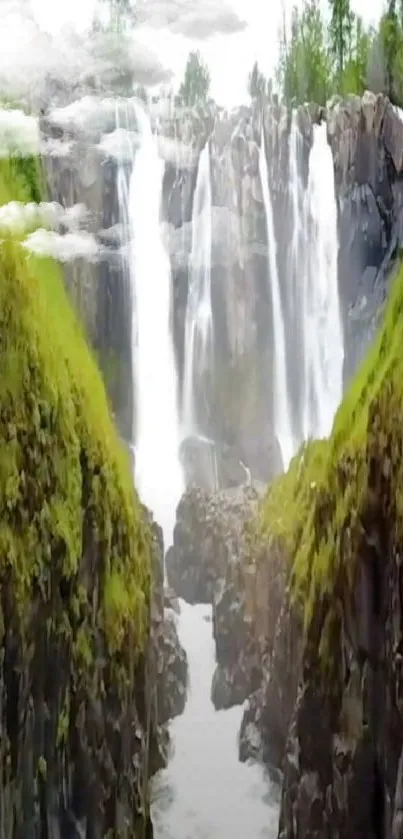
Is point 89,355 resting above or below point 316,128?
below

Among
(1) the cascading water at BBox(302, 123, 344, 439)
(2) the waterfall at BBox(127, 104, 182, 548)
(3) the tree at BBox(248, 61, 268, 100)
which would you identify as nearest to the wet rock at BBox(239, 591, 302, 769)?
(2) the waterfall at BBox(127, 104, 182, 548)

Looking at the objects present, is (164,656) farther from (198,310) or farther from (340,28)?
(340,28)

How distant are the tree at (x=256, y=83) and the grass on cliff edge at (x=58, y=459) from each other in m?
0.71

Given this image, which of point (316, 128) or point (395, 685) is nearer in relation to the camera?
point (395, 685)

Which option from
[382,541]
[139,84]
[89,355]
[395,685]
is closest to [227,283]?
[89,355]

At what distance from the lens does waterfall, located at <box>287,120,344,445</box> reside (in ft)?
9.66

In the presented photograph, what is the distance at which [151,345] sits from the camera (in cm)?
297

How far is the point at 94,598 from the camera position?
9.54ft

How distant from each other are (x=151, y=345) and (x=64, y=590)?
0.79 metres

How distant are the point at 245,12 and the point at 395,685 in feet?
6.81

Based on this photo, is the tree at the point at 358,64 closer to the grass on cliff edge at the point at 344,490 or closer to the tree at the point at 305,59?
the tree at the point at 305,59

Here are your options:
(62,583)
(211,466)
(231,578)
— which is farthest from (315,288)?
(62,583)

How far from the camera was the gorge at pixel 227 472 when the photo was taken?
2.82m

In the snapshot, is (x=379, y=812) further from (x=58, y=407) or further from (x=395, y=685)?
(x=58, y=407)
